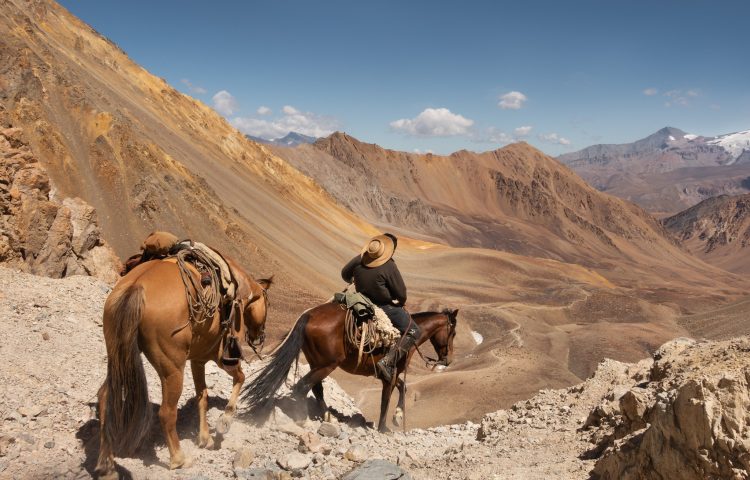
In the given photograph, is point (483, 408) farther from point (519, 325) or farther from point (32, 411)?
point (519, 325)

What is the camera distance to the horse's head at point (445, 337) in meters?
9.25

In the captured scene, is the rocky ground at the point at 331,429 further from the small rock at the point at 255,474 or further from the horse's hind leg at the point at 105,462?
the horse's hind leg at the point at 105,462

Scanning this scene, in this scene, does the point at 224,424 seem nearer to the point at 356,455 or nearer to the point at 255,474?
the point at 255,474

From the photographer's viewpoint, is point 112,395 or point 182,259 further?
point 182,259

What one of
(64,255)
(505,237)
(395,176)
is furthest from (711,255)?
(64,255)

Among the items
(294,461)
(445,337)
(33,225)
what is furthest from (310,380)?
(33,225)

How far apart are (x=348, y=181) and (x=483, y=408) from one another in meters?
83.5

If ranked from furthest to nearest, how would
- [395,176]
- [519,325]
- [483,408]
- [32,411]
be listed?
1. [395,176]
2. [519,325]
3. [483,408]
4. [32,411]

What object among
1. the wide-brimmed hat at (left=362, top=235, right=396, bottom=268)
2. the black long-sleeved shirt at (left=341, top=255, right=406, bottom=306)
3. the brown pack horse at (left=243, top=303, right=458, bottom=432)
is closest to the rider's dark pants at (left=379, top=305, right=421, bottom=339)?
the black long-sleeved shirt at (left=341, top=255, right=406, bottom=306)

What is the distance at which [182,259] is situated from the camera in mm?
6004

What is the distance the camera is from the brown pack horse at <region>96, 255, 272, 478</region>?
5.14 metres

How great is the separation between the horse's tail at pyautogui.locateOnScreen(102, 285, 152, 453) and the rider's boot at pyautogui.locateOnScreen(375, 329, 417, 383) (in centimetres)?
371

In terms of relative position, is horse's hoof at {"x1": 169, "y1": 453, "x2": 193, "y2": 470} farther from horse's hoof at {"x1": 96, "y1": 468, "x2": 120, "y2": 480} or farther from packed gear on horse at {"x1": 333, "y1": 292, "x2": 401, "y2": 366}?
packed gear on horse at {"x1": 333, "y1": 292, "x2": 401, "y2": 366}

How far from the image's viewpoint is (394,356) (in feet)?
27.3
